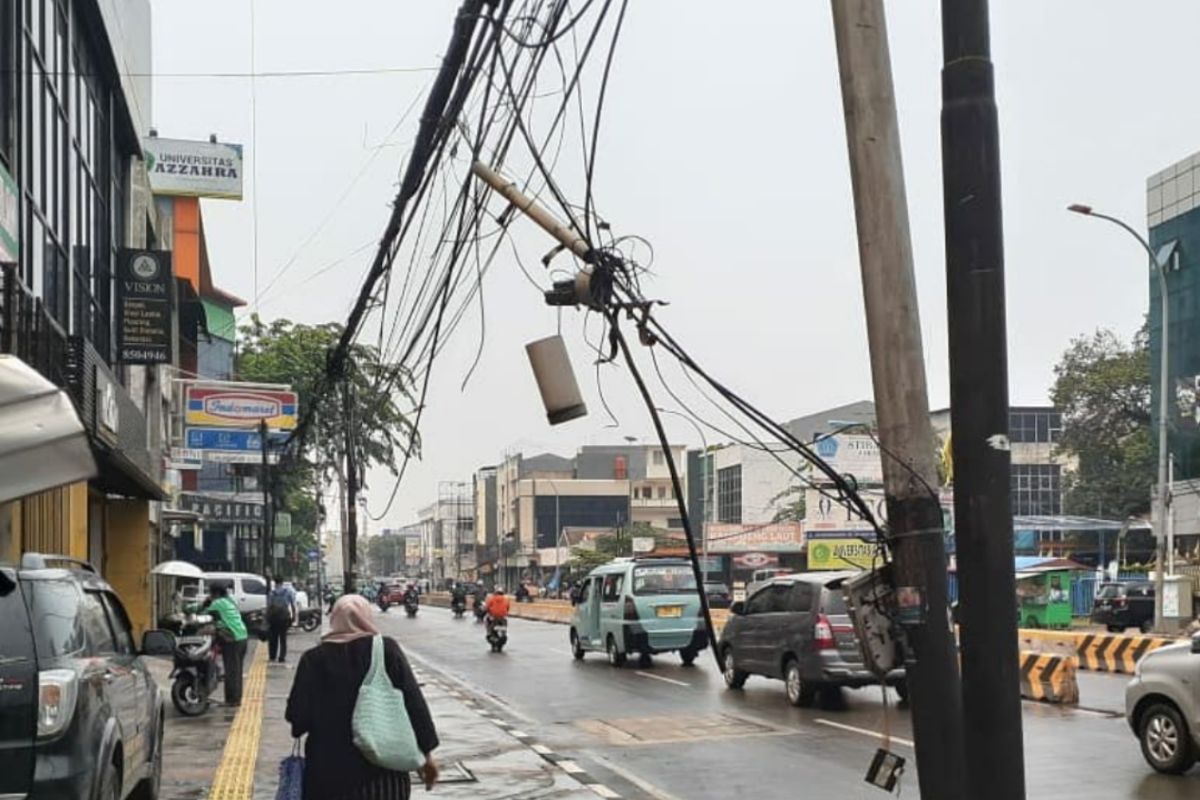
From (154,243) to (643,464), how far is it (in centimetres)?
9200

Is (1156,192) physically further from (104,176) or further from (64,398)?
(64,398)

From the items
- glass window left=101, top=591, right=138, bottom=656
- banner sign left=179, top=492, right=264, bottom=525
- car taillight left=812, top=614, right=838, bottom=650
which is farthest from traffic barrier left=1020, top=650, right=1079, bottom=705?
banner sign left=179, top=492, right=264, bottom=525

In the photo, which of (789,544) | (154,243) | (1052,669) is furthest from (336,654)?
(789,544)

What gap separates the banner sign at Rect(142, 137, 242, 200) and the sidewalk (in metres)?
31.8

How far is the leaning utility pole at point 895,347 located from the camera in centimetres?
488

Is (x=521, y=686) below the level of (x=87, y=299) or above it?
below

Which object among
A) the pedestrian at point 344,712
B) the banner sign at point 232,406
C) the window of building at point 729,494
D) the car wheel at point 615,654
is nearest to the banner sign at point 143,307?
the banner sign at point 232,406

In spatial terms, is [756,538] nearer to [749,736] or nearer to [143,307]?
[143,307]

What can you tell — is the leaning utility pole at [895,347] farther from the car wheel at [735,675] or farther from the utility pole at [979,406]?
the car wheel at [735,675]

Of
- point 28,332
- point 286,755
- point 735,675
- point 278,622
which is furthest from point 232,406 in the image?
point 286,755

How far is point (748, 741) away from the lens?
13.5 m

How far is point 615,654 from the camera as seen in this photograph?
24562 millimetres

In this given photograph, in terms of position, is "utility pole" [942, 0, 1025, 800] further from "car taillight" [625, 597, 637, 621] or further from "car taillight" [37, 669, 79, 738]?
"car taillight" [625, 597, 637, 621]

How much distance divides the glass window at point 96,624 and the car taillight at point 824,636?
33.0ft
